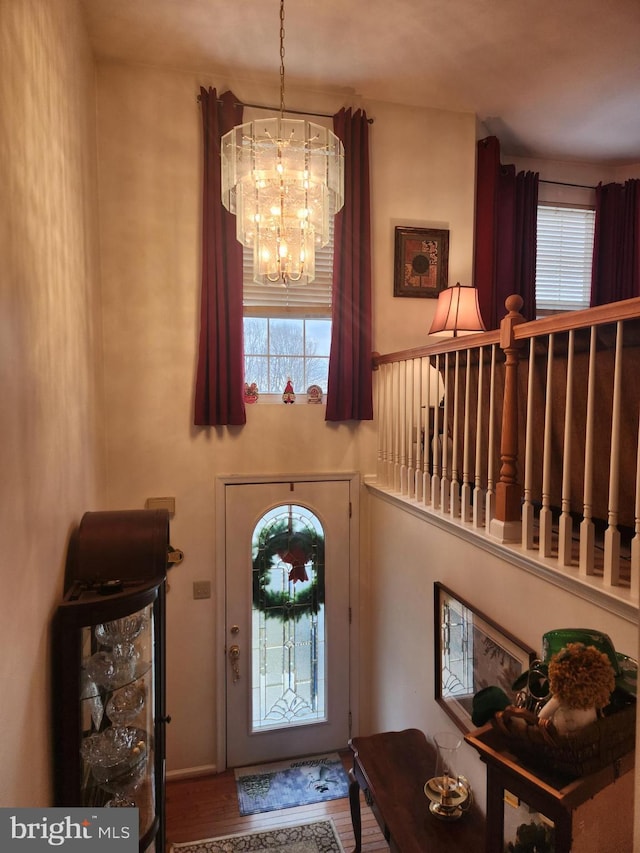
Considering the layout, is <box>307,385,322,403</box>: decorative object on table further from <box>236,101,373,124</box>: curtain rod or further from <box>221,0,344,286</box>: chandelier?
<box>236,101,373,124</box>: curtain rod

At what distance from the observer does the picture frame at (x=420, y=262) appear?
144 inches

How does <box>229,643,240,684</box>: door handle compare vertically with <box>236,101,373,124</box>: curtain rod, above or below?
below

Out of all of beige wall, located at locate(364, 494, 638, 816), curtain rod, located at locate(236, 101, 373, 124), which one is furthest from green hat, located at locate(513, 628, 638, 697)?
curtain rod, located at locate(236, 101, 373, 124)

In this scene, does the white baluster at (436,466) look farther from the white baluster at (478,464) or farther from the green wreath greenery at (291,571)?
the green wreath greenery at (291,571)

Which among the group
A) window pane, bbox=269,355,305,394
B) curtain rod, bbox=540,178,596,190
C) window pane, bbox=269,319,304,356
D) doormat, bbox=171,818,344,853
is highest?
curtain rod, bbox=540,178,596,190

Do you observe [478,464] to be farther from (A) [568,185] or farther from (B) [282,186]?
(A) [568,185]

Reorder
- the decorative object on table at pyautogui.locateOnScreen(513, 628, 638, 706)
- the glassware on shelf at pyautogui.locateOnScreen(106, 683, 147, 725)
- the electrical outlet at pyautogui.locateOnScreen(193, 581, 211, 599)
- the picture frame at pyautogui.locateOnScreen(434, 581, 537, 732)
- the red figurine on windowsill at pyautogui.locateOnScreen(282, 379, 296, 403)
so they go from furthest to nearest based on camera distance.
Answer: the red figurine on windowsill at pyautogui.locateOnScreen(282, 379, 296, 403), the electrical outlet at pyautogui.locateOnScreen(193, 581, 211, 599), the picture frame at pyautogui.locateOnScreen(434, 581, 537, 732), the glassware on shelf at pyautogui.locateOnScreen(106, 683, 147, 725), the decorative object on table at pyautogui.locateOnScreen(513, 628, 638, 706)

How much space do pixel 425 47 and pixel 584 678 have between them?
3.48 m

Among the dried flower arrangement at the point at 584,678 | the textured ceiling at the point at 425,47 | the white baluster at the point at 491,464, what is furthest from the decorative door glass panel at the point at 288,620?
the textured ceiling at the point at 425,47

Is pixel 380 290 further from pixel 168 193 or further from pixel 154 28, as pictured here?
pixel 154 28

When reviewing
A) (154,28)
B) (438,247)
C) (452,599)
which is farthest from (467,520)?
(154,28)

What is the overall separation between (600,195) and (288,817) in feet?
17.1

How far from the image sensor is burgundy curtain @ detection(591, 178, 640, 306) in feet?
13.8

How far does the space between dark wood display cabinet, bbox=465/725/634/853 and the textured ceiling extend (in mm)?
3417
